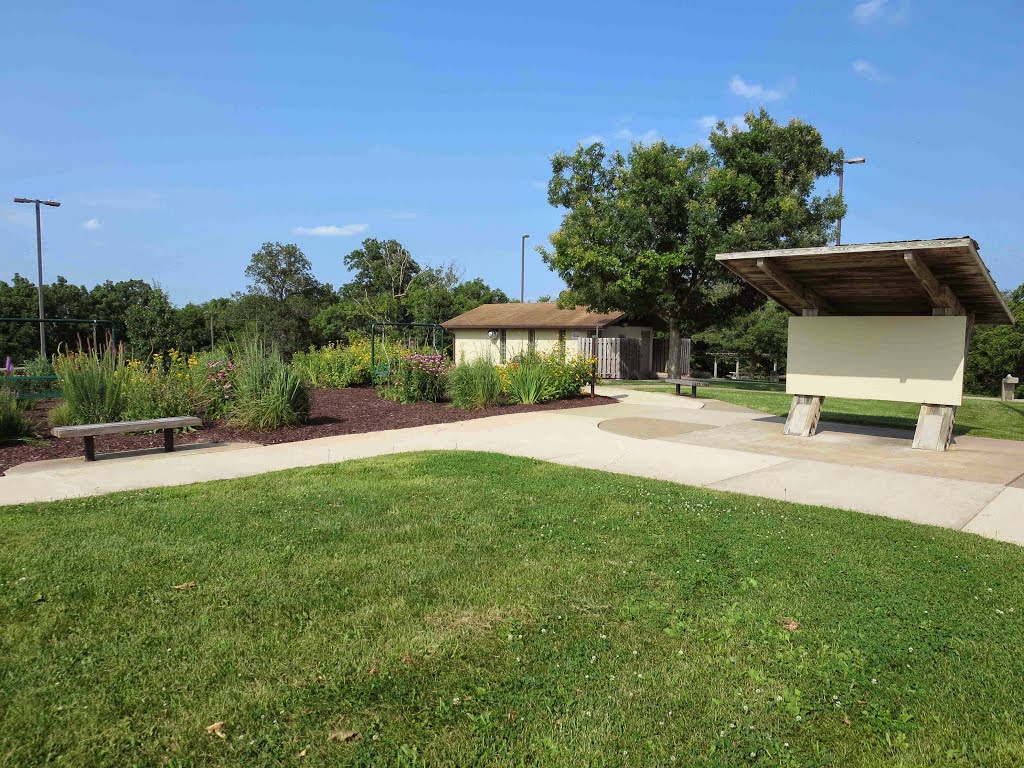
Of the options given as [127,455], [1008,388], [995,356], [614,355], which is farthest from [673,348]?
[127,455]


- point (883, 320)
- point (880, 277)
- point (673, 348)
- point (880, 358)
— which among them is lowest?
point (880, 358)

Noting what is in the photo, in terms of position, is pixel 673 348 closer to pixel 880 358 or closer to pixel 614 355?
pixel 614 355

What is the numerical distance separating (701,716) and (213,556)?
3273mm

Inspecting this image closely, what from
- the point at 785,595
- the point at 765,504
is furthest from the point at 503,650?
the point at 765,504

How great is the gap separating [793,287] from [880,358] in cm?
164

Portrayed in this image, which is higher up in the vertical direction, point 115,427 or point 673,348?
point 673,348

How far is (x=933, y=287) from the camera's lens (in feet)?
29.6

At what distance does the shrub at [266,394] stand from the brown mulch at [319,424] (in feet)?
0.76

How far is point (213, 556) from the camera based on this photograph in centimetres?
445

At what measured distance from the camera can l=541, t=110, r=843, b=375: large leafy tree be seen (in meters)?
21.8

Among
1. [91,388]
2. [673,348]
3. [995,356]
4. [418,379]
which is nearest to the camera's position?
[91,388]

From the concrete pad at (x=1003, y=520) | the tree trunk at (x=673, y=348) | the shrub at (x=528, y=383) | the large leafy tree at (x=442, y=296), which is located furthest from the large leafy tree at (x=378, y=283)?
the concrete pad at (x=1003, y=520)

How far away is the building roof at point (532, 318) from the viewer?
3179cm

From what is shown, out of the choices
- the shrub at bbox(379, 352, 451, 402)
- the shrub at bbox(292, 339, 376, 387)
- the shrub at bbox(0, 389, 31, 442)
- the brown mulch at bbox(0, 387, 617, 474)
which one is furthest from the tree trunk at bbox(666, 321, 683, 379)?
the shrub at bbox(0, 389, 31, 442)
